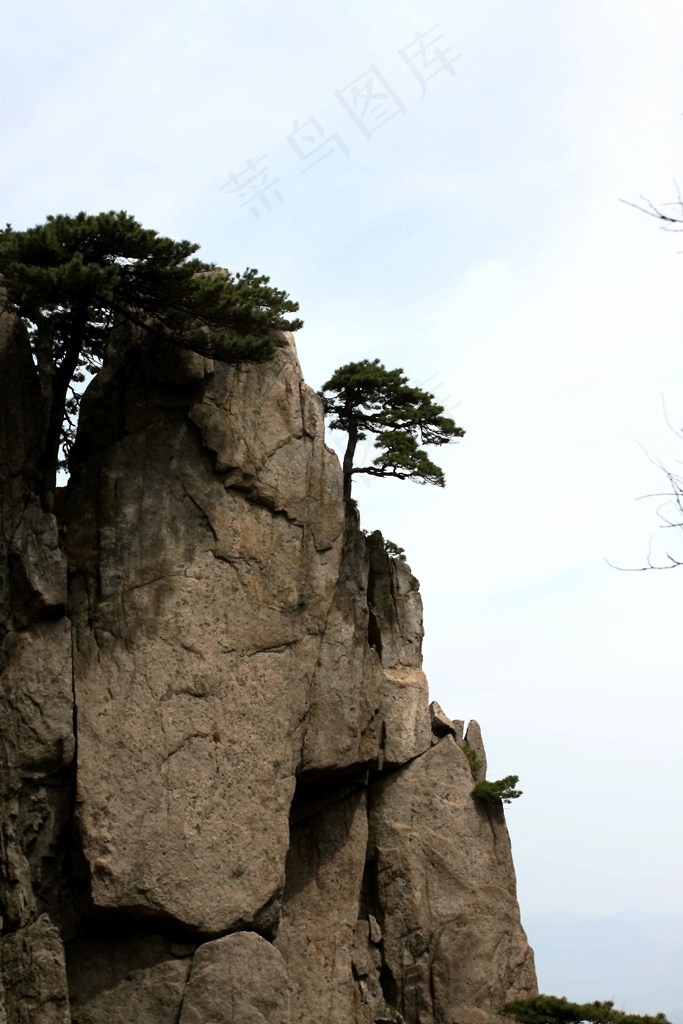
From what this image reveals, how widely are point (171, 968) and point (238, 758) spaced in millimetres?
4215

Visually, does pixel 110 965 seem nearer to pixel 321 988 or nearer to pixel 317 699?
pixel 321 988

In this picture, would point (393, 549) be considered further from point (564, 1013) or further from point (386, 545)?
point (564, 1013)

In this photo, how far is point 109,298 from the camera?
1013 inches

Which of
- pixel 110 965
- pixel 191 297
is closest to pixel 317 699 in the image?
pixel 110 965

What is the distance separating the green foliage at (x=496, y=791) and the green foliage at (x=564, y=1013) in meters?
5.29

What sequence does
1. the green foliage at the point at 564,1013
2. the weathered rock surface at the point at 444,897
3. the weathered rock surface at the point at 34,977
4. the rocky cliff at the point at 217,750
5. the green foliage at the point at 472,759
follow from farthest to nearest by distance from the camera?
the green foliage at the point at 472,759, the weathered rock surface at the point at 444,897, the green foliage at the point at 564,1013, the rocky cliff at the point at 217,750, the weathered rock surface at the point at 34,977

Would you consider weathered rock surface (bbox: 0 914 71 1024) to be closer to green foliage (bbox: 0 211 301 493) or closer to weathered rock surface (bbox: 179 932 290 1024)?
weathered rock surface (bbox: 179 932 290 1024)

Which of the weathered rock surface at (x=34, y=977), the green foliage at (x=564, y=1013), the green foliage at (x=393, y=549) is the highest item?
the green foliage at (x=393, y=549)

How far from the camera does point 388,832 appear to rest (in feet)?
100.0

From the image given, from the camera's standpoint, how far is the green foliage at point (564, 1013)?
25.5m

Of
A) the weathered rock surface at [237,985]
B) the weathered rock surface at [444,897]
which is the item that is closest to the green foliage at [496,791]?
the weathered rock surface at [444,897]

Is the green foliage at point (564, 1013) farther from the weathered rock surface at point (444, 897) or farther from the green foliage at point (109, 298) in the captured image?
the green foliage at point (109, 298)

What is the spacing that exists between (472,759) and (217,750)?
915cm

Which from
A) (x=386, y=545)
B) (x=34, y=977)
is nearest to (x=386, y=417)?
(x=386, y=545)
